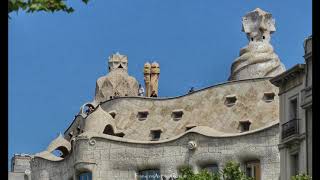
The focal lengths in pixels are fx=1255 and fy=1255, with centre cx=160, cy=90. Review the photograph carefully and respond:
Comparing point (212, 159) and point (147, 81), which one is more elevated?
point (147, 81)

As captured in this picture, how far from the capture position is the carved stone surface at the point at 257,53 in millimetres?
77250

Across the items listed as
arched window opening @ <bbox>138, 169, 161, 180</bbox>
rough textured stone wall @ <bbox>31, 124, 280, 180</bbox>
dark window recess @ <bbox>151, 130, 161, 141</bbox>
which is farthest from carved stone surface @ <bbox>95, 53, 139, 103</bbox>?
arched window opening @ <bbox>138, 169, 161, 180</bbox>

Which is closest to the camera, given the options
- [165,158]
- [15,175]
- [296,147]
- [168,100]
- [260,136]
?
[296,147]

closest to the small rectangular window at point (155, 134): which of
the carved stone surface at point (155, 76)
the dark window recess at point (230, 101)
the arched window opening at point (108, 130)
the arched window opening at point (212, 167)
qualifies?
the arched window opening at point (108, 130)

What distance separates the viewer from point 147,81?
82062 millimetres

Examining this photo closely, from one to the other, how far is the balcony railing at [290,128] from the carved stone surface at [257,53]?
835 inches

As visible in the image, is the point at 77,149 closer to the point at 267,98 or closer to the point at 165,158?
the point at 165,158

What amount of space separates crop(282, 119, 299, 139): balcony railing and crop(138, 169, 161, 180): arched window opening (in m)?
18.8

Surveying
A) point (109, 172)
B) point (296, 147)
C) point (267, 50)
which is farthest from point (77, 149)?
point (296, 147)

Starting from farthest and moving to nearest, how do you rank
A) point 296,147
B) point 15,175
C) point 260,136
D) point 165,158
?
1. point 15,175
2. point 165,158
3. point 260,136
4. point 296,147

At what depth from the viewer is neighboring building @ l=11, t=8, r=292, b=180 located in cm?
7031

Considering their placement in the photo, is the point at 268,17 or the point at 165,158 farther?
the point at 268,17

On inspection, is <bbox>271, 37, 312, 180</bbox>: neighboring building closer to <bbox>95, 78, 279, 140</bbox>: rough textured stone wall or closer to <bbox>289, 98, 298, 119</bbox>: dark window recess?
<bbox>289, 98, 298, 119</bbox>: dark window recess

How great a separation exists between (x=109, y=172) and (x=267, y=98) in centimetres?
1057
